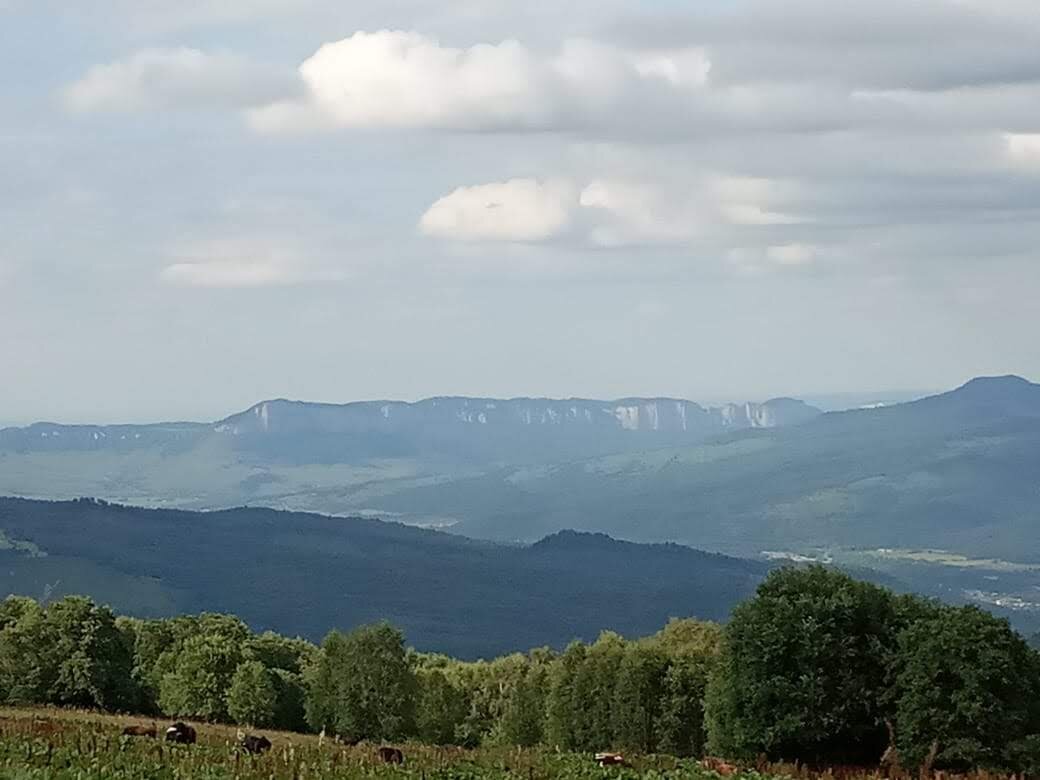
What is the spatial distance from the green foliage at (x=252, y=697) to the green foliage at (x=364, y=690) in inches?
108

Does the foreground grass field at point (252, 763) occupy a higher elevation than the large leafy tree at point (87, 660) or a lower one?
higher

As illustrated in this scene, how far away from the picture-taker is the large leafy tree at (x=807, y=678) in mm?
58375

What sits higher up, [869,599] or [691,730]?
[869,599]

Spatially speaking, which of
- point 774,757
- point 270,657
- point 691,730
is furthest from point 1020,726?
point 270,657

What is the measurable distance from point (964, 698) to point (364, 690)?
124ft

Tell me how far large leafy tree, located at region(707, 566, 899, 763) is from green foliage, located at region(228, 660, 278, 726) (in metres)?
29.9

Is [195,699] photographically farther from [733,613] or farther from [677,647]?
[733,613]

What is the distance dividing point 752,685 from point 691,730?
79.1ft

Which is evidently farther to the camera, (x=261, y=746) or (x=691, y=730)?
(x=691, y=730)

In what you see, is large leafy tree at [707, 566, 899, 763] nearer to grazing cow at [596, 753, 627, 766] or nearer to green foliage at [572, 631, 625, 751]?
grazing cow at [596, 753, 627, 766]

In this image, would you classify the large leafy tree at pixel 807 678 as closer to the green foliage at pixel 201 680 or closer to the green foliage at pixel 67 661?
the green foliage at pixel 201 680

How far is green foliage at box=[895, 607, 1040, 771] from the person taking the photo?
55.8 metres

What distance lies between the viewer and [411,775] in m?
30.7

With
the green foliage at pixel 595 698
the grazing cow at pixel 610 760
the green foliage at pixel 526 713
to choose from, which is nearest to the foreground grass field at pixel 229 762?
the grazing cow at pixel 610 760
